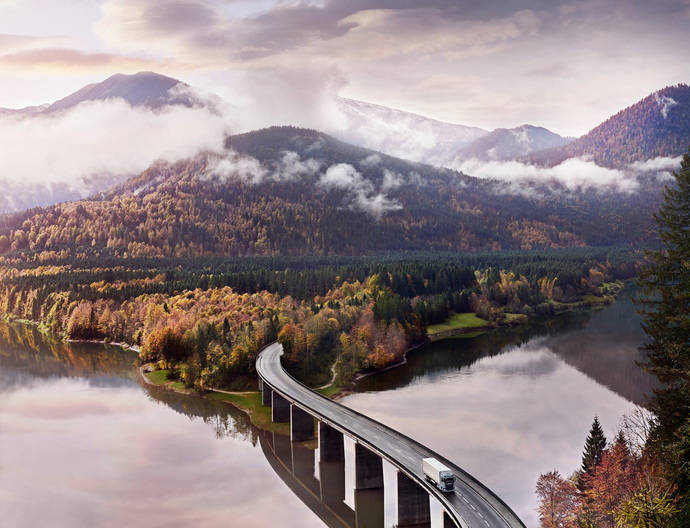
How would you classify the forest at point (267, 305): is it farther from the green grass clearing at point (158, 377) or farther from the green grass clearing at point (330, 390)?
the green grass clearing at point (330, 390)

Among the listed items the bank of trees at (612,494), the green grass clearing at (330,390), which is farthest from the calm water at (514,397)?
the green grass clearing at (330,390)

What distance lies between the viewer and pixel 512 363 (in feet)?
319

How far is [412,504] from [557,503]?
9.47 metres

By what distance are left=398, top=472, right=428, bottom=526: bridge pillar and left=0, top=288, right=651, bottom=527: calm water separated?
6.94ft

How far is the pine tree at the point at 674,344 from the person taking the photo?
35406mm

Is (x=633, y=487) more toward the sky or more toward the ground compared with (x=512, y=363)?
more toward the sky

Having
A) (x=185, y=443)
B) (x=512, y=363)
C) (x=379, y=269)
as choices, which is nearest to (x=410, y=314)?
(x=512, y=363)

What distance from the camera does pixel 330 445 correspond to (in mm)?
55594

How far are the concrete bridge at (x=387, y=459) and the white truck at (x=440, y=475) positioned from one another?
400 mm

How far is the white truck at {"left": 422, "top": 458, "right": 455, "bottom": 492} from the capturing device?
38438 mm

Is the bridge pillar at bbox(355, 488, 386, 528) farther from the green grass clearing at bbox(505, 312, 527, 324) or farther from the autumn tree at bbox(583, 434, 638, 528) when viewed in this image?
the green grass clearing at bbox(505, 312, 527, 324)

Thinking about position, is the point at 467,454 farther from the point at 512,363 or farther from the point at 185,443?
the point at 512,363

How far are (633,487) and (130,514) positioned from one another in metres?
35.4

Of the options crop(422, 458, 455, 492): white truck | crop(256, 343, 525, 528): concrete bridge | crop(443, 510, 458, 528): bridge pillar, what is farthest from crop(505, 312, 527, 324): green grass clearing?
crop(443, 510, 458, 528): bridge pillar
